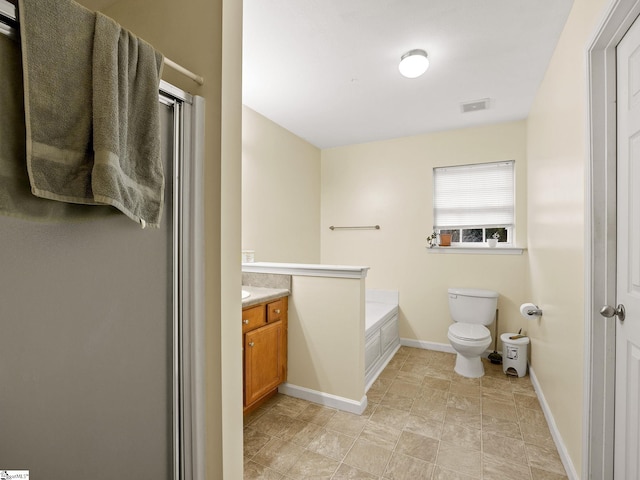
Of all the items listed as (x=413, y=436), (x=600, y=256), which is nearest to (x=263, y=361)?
(x=413, y=436)

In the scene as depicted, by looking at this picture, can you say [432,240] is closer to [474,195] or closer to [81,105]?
[474,195]

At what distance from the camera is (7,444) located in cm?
70

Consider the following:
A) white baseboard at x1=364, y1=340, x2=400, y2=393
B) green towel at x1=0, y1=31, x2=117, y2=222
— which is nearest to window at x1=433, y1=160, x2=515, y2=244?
white baseboard at x1=364, y1=340, x2=400, y2=393

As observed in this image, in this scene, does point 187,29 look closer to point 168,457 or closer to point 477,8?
point 477,8

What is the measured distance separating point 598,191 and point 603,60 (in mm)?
553

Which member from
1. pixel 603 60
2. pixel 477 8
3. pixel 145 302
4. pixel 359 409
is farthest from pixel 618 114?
pixel 359 409

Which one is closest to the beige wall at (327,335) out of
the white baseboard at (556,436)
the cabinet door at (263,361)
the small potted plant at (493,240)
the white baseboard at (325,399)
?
the white baseboard at (325,399)

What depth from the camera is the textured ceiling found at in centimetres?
163

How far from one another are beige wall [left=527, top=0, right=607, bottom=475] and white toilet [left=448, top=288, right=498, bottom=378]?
0.42 meters

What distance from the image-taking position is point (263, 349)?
6.84 feet

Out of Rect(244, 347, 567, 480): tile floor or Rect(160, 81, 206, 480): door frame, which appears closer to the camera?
Rect(160, 81, 206, 480): door frame

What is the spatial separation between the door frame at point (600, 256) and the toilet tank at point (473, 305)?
5.59 ft

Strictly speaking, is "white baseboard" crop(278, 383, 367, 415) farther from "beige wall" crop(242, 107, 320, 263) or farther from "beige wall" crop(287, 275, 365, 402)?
"beige wall" crop(242, 107, 320, 263)

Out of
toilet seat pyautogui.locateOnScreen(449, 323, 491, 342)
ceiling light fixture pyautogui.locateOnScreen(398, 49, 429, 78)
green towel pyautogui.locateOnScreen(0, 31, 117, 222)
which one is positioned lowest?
toilet seat pyautogui.locateOnScreen(449, 323, 491, 342)
